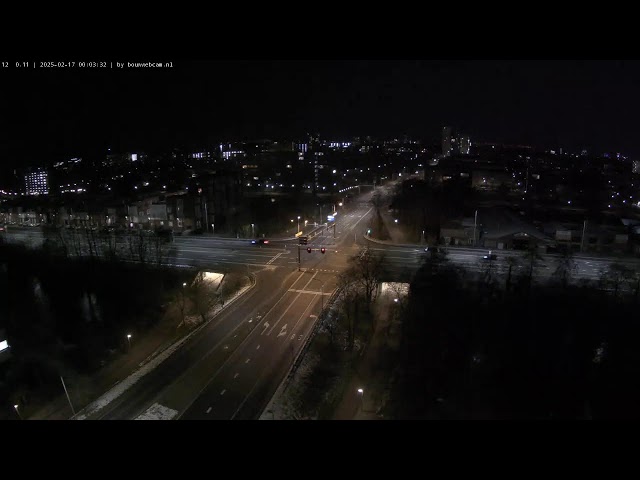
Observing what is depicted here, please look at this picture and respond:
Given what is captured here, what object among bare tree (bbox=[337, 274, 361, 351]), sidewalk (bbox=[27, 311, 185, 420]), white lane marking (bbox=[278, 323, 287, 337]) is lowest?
sidewalk (bbox=[27, 311, 185, 420])

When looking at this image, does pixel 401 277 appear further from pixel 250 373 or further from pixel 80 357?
pixel 80 357

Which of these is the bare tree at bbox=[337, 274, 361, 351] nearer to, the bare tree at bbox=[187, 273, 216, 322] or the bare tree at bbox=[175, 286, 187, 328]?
the bare tree at bbox=[187, 273, 216, 322]

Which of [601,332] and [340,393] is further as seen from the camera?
[601,332]

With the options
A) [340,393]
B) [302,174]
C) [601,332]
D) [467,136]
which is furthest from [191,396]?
[467,136]

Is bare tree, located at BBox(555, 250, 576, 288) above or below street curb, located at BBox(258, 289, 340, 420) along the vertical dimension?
above

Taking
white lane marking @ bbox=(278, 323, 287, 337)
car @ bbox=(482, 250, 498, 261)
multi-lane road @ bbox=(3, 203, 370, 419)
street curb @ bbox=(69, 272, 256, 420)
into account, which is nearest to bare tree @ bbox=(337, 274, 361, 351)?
multi-lane road @ bbox=(3, 203, 370, 419)

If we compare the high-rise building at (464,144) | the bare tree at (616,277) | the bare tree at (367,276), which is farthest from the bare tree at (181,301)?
the high-rise building at (464,144)

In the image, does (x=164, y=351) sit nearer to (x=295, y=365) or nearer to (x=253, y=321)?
(x=253, y=321)

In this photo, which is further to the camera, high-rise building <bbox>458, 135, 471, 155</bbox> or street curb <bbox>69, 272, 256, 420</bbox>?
high-rise building <bbox>458, 135, 471, 155</bbox>
